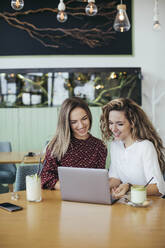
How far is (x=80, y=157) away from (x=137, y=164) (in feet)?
1.50

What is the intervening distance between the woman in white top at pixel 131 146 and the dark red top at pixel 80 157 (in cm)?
13

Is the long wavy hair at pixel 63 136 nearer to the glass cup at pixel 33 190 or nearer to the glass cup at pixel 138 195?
the glass cup at pixel 33 190

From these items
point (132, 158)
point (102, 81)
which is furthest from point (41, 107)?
point (132, 158)

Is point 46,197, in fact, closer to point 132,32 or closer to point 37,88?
point 37,88

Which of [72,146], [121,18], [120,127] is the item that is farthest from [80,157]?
[121,18]

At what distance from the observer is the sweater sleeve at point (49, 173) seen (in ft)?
8.06

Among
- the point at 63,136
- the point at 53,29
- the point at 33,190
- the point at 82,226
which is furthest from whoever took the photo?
the point at 53,29

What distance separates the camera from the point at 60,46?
21.0 feet

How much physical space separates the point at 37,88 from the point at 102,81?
1.16m

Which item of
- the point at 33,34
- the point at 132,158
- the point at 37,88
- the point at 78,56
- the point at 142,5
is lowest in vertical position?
the point at 132,158

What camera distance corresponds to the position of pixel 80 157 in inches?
104

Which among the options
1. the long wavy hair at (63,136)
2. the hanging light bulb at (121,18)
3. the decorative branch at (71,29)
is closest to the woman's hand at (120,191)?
the long wavy hair at (63,136)

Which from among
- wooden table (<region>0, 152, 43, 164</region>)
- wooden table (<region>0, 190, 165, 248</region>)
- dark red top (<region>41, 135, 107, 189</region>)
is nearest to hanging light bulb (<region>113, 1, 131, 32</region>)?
dark red top (<region>41, 135, 107, 189</region>)

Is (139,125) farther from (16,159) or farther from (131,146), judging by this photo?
(16,159)
